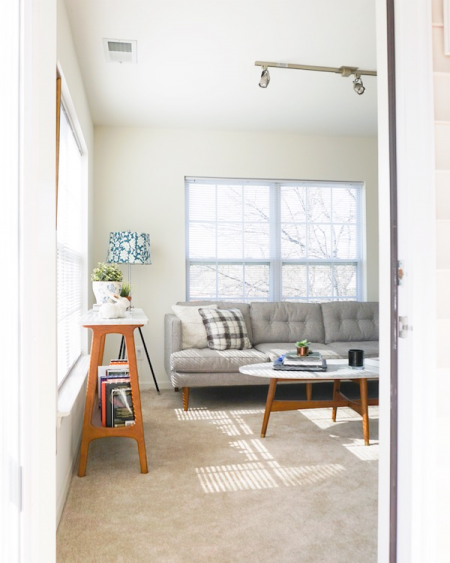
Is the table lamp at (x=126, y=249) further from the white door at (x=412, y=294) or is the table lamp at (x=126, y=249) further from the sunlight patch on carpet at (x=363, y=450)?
the white door at (x=412, y=294)

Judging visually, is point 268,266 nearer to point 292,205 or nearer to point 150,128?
point 292,205

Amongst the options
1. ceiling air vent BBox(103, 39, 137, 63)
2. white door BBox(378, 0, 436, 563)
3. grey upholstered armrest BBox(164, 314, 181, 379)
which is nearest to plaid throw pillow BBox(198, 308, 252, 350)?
grey upholstered armrest BBox(164, 314, 181, 379)

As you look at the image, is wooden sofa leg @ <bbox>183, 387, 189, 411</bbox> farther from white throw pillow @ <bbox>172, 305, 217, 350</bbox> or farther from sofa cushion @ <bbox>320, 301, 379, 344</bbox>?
sofa cushion @ <bbox>320, 301, 379, 344</bbox>

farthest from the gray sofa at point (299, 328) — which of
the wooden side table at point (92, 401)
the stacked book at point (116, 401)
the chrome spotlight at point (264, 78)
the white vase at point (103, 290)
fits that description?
the chrome spotlight at point (264, 78)

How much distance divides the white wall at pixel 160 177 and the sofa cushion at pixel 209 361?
1.02 metres

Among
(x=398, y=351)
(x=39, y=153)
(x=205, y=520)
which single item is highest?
(x=39, y=153)

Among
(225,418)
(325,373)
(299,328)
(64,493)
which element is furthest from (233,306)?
(64,493)

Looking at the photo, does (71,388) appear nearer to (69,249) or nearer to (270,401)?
(69,249)

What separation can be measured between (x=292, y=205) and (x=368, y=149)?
108 centimetres

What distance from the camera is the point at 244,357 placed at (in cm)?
410

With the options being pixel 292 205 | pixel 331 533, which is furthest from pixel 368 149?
pixel 331 533

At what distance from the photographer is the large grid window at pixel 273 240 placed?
17.1 ft

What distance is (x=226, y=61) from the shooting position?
3492 millimetres

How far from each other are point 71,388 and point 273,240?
307 centimetres
